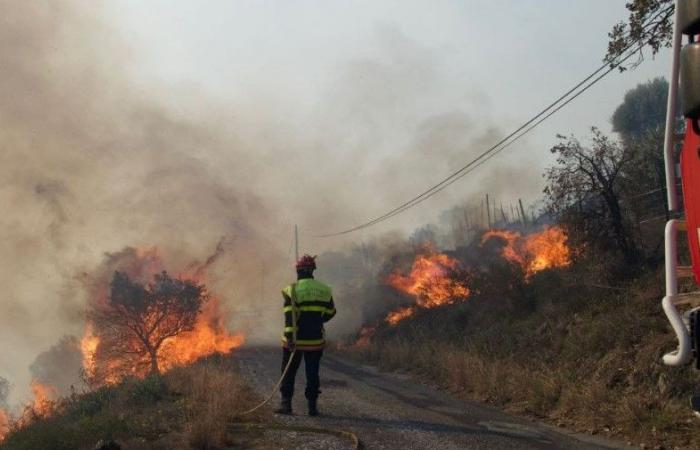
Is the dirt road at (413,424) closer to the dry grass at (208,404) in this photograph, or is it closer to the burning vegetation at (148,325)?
the dry grass at (208,404)

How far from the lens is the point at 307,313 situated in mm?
7836

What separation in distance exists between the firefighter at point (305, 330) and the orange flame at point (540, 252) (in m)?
11.4

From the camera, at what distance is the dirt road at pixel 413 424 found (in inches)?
232

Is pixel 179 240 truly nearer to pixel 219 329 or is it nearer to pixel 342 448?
pixel 219 329

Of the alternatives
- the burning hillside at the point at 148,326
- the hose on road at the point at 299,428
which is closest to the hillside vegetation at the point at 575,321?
the hose on road at the point at 299,428

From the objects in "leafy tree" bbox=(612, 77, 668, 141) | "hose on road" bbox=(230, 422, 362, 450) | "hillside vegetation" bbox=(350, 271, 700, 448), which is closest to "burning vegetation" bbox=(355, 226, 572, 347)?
"hillside vegetation" bbox=(350, 271, 700, 448)


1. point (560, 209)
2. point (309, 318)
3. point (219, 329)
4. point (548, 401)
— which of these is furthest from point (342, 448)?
point (219, 329)

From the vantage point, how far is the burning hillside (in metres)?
28.8

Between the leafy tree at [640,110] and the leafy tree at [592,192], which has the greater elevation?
the leafy tree at [640,110]

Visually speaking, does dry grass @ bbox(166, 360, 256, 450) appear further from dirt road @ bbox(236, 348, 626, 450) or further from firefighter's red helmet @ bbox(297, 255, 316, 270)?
firefighter's red helmet @ bbox(297, 255, 316, 270)

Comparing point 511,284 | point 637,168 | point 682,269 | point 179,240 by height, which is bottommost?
point 682,269

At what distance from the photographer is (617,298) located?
37.8 ft

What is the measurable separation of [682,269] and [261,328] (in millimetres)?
42094

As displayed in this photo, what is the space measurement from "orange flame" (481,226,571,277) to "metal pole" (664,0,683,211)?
14.3 meters
